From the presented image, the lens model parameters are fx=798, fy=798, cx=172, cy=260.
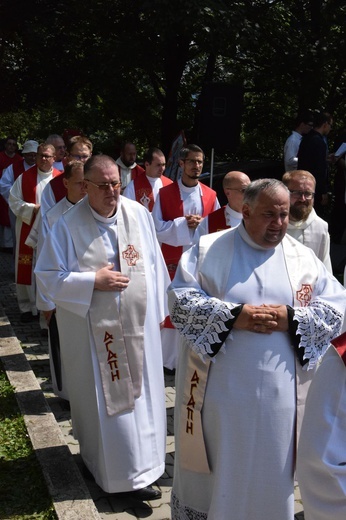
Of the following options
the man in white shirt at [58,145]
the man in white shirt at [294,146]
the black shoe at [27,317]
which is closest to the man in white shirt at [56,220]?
the black shoe at [27,317]

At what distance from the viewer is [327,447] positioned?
2543mm

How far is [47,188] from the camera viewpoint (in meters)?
7.84

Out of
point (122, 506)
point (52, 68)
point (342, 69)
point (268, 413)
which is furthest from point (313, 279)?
point (52, 68)

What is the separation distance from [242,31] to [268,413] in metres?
9.09

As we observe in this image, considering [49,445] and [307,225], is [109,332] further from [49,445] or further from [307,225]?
[307,225]

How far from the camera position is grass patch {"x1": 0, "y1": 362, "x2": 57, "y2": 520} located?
4.54 meters

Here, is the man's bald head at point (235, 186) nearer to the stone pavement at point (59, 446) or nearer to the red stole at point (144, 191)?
the stone pavement at point (59, 446)

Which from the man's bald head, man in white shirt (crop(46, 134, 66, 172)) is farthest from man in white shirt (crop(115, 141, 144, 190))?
the man's bald head

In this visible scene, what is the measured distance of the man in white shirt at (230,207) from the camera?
18.9 ft

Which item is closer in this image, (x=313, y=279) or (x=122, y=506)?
(x=313, y=279)

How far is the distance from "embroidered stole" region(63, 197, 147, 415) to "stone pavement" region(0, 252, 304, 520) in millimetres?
523

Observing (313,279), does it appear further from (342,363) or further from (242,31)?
(242,31)

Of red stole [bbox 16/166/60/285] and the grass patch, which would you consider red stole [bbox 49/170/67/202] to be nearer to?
red stole [bbox 16/166/60/285]

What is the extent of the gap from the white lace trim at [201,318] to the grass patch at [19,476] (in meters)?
1.43
